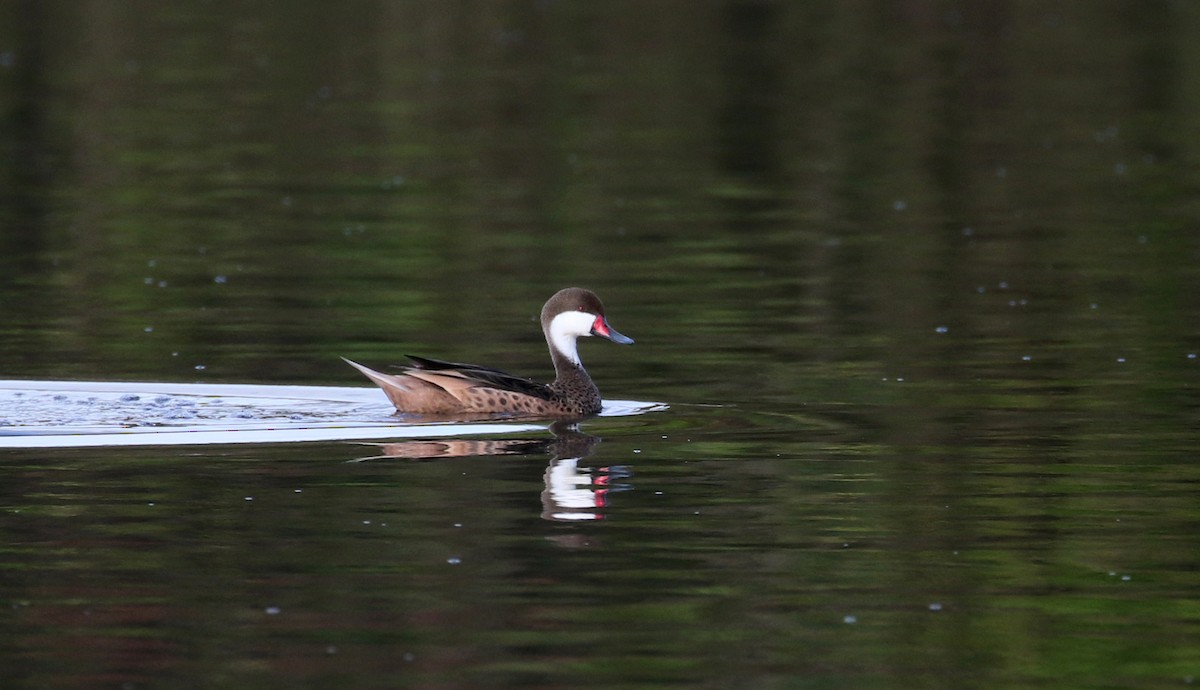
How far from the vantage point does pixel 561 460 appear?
11.7m

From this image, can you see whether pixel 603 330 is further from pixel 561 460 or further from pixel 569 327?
pixel 561 460

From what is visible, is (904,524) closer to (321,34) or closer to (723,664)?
(723,664)

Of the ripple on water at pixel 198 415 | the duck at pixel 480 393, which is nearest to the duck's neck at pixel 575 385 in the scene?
the duck at pixel 480 393

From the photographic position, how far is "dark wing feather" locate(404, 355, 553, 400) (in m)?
12.6

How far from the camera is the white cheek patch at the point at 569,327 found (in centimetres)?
1390

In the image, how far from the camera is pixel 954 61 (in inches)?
1479

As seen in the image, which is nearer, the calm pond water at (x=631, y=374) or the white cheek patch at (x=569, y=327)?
the calm pond water at (x=631, y=374)

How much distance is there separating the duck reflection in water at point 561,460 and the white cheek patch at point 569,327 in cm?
103

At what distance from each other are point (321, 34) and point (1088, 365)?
93.6 feet

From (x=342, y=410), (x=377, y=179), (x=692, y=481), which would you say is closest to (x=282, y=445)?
(x=342, y=410)

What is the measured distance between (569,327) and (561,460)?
234 centimetres

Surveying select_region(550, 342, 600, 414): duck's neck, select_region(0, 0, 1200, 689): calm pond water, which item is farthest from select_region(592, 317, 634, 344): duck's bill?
select_region(0, 0, 1200, 689): calm pond water

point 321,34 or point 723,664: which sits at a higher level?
point 321,34

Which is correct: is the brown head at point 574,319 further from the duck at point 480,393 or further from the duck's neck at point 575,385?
the duck at point 480,393
